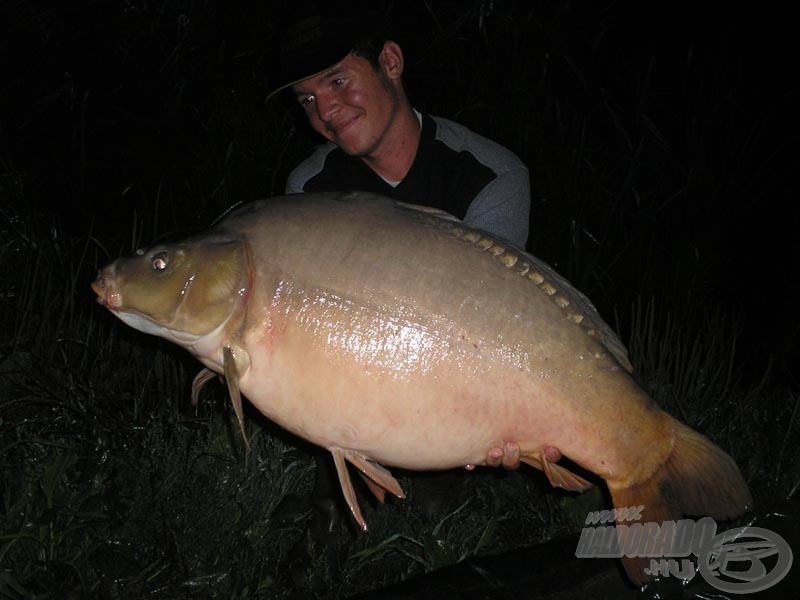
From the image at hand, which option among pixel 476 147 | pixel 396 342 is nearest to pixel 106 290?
pixel 396 342

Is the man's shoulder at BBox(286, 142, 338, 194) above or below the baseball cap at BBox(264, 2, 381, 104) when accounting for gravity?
below

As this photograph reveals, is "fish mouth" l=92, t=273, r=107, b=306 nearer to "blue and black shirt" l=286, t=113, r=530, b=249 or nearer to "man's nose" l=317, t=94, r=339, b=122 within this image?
"blue and black shirt" l=286, t=113, r=530, b=249

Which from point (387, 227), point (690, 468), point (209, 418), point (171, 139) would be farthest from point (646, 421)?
point (171, 139)

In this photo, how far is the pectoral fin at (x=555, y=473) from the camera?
1.95m

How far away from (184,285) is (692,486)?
1236 millimetres

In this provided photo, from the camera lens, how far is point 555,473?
200 centimetres

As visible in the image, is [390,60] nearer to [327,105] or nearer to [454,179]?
[327,105]

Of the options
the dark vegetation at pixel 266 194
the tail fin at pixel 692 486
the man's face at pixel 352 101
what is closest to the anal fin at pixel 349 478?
the tail fin at pixel 692 486

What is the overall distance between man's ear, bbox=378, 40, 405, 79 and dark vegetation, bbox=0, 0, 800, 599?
1357 mm

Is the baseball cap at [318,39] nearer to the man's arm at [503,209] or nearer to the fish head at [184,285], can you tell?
the man's arm at [503,209]

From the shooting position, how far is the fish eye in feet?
6.17

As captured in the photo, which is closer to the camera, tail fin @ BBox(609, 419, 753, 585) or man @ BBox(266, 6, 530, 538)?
tail fin @ BBox(609, 419, 753, 585)

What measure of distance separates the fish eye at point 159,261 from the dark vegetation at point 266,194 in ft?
2.83

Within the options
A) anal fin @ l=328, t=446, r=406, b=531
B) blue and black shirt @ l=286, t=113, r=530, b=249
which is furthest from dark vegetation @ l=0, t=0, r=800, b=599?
blue and black shirt @ l=286, t=113, r=530, b=249
